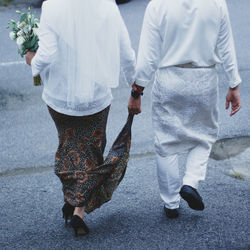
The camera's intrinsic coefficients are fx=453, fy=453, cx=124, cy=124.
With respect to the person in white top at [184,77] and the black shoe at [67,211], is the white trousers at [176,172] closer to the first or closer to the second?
the person in white top at [184,77]

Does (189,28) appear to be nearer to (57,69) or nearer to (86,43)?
(86,43)

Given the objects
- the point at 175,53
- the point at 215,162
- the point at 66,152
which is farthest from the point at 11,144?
the point at 175,53

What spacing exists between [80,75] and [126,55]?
1.25 feet

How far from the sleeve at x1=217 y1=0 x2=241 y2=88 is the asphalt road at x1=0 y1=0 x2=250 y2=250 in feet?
3.33

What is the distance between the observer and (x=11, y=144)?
4.68 metres

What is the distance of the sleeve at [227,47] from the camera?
9.55 feet

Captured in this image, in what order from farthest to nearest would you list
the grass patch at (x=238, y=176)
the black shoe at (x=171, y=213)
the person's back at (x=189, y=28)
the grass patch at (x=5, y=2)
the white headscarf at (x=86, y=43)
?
1. the grass patch at (x=5, y=2)
2. the grass patch at (x=238, y=176)
3. the black shoe at (x=171, y=213)
4. the person's back at (x=189, y=28)
5. the white headscarf at (x=86, y=43)

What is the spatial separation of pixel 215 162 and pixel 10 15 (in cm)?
688

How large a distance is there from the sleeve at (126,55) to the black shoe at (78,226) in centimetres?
100

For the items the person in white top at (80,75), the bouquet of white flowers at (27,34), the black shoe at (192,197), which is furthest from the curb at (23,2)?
the black shoe at (192,197)

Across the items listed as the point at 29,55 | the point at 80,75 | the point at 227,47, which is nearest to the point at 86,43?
the point at 80,75

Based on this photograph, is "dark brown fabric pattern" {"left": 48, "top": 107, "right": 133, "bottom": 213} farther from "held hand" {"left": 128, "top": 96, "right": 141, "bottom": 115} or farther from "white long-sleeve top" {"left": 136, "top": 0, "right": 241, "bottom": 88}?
"white long-sleeve top" {"left": 136, "top": 0, "right": 241, "bottom": 88}

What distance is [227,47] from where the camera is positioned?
9.73 feet

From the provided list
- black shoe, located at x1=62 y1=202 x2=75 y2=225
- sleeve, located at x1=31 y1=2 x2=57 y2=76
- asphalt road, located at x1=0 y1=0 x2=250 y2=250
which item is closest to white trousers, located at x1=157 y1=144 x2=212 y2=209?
asphalt road, located at x1=0 y1=0 x2=250 y2=250
